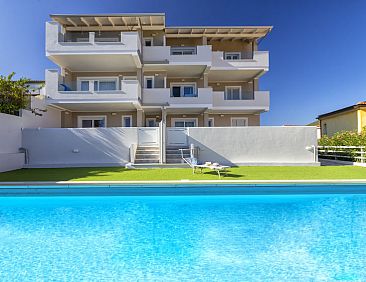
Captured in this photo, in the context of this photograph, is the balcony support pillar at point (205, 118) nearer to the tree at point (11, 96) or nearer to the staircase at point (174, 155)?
the staircase at point (174, 155)

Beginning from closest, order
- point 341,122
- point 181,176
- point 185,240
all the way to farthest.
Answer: point 185,240
point 181,176
point 341,122

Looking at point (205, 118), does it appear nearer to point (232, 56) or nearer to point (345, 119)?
point (232, 56)

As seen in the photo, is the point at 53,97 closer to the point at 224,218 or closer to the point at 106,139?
the point at 106,139

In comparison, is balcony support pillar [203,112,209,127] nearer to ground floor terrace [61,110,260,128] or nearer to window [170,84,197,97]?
ground floor terrace [61,110,260,128]

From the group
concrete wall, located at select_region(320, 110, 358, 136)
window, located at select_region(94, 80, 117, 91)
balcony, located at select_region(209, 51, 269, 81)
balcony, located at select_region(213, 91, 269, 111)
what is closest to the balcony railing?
window, located at select_region(94, 80, 117, 91)

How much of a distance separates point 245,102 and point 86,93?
1328 centimetres

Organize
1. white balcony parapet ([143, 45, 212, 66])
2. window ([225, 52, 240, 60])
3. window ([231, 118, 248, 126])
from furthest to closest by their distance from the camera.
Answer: window ([231, 118, 248, 126]) < window ([225, 52, 240, 60]) < white balcony parapet ([143, 45, 212, 66])

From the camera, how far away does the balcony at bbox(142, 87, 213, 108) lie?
2212 cm

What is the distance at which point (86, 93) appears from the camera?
20.5 meters

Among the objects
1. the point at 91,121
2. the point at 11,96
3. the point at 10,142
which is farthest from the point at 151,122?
the point at 10,142

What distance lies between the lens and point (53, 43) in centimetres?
2011

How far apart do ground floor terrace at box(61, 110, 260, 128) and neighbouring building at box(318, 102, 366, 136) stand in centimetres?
1100

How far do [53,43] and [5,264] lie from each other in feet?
62.4

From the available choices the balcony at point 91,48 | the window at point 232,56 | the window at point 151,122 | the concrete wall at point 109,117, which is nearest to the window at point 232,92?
the window at point 232,56
